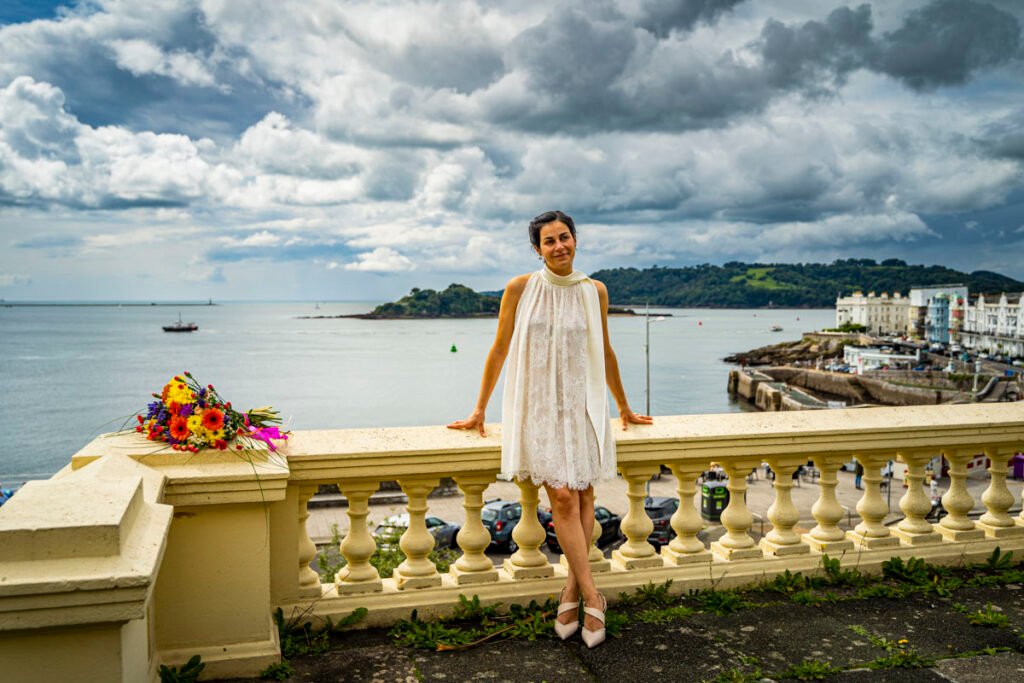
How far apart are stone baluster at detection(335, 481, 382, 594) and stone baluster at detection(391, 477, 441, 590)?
0.13m

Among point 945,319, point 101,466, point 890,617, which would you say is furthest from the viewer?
point 945,319

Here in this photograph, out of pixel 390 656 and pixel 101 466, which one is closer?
pixel 101 466

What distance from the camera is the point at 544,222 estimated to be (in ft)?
12.0

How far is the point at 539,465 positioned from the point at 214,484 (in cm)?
134

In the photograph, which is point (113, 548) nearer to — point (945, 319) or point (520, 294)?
point (520, 294)

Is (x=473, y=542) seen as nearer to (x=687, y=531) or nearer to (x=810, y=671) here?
(x=687, y=531)

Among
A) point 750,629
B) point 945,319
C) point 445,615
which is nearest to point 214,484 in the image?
point 445,615

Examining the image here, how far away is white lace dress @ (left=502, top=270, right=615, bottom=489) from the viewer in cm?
351

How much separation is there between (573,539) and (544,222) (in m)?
1.44

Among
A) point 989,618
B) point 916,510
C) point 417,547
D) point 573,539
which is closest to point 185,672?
point 417,547

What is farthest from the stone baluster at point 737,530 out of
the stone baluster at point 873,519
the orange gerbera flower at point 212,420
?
the orange gerbera flower at point 212,420

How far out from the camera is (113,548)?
83.6 inches

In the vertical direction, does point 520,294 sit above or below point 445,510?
above

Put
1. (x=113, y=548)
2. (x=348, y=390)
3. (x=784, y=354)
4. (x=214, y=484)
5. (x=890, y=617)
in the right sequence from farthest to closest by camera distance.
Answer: (x=784, y=354) < (x=348, y=390) < (x=890, y=617) < (x=214, y=484) < (x=113, y=548)
